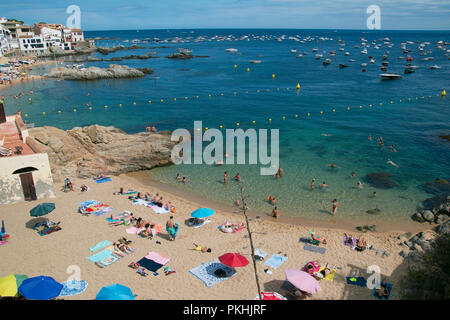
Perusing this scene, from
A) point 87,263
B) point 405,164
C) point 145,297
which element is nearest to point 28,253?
point 87,263

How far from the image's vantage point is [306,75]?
7094cm

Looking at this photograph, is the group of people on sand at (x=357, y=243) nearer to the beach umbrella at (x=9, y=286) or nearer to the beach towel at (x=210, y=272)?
the beach towel at (x=210, y=272)

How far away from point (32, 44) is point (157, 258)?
11762 centimetres

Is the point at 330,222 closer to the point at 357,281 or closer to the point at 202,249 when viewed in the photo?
the point at 357,281

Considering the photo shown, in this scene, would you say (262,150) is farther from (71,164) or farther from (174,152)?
(71,164)

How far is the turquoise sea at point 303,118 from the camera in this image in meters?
22.8

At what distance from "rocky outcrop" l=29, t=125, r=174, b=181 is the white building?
98.3 meters

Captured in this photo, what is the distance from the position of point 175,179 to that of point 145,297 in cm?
1337

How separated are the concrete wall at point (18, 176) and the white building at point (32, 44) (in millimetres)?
106461

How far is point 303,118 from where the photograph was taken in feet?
132

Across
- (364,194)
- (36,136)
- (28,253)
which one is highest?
(36,136)

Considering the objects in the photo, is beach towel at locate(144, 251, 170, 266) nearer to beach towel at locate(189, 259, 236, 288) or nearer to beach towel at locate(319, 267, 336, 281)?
beach towel at locate(189, 259, 236, 288)

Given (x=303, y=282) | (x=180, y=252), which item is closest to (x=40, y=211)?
(x=180, y=252)

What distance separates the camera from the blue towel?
14.5 metres
